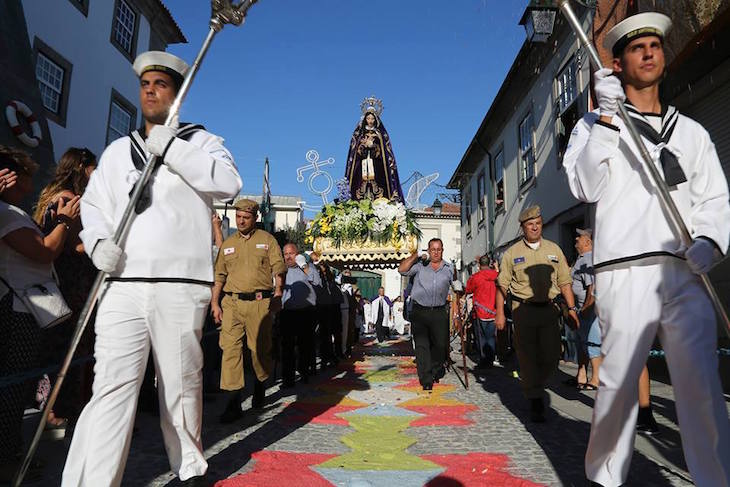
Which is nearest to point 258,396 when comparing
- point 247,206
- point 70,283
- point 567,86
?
point 247,206

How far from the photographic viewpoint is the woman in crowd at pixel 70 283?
4078 millimetres

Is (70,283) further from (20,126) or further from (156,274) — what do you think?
(20,126)

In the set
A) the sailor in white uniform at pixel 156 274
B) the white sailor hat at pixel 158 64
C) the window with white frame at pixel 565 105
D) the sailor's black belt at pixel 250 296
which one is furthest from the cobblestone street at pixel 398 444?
the window with white frame at pixel 565 105

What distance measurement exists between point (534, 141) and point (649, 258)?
12.4 meters

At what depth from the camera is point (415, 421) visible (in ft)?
16.6

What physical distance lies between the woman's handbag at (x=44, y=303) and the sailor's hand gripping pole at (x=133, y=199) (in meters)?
0.60

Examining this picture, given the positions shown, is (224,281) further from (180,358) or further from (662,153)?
(662,153)

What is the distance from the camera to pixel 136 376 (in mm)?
2539

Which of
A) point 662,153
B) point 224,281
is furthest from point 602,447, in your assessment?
point 224,281

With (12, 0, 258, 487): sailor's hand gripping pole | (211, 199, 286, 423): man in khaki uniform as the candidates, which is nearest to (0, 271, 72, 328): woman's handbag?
(12, 0, 258, 487): sailor's hand gripping pole

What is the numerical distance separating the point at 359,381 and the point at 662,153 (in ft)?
20.0

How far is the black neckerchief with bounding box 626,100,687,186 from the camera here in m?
2.41

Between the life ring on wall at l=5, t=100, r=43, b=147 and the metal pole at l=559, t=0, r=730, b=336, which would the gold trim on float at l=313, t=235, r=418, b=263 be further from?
the metal pole at l=559, t=0, r=730, b=336

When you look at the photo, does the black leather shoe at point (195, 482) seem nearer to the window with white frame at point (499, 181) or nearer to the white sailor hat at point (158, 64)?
the white sailor hat at point (158, 64)
